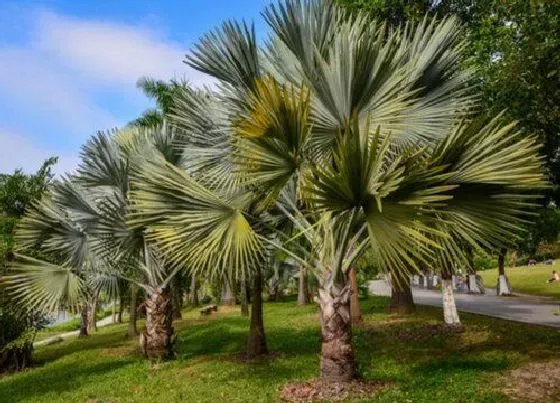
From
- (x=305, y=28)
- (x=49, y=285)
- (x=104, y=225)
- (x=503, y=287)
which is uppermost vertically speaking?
(x=305, y=28)

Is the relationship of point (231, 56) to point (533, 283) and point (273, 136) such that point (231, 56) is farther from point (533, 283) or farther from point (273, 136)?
point (533, 283)

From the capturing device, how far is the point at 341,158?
6.29 metres

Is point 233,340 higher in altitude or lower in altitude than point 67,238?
lower

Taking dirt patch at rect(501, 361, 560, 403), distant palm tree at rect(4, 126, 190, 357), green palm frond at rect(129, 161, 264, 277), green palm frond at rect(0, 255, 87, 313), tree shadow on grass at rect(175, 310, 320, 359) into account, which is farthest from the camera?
tree shadow on grass at rect(175, 310, 320, 359)

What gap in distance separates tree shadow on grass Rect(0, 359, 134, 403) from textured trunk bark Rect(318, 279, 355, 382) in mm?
6415

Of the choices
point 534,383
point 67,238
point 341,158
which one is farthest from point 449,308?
point 67,238

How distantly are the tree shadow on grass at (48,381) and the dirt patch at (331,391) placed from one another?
5.77 metres

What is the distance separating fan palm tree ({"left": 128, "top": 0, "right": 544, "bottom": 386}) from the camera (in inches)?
255

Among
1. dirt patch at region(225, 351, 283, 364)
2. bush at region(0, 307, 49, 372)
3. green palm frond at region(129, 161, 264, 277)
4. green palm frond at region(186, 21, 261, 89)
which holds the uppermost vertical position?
green palm frond at region(186, 21, 261, 89)

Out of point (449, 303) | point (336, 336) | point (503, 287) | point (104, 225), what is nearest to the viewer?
point (336, 336)

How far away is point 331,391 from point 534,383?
319cm

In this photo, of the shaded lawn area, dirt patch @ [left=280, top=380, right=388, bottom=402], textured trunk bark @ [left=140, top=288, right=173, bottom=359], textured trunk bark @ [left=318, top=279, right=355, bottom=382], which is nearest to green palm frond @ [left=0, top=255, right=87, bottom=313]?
textured trunk bark @ [left=140, top=288, right=173, bottom=359]

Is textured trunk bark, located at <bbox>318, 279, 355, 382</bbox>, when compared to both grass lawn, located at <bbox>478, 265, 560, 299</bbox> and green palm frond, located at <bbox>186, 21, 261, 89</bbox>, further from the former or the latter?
grass lawn, located at <bbox>478, 265, 560, 299</bbox>

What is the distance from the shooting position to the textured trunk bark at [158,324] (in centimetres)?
1313
